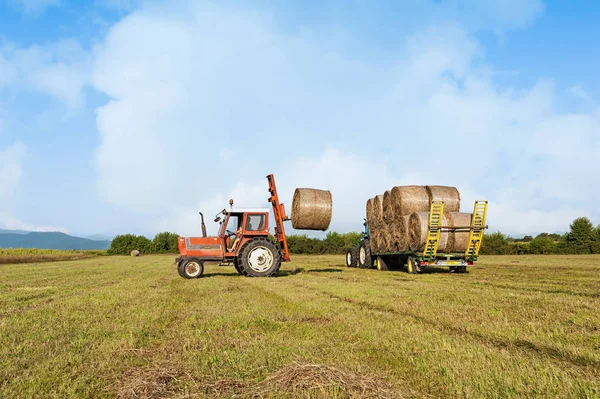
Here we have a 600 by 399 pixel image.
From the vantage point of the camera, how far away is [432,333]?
5.14 meters

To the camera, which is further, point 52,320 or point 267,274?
A: point 267,274

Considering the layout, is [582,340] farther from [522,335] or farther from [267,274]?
[267,274]

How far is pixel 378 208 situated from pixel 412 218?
339cm

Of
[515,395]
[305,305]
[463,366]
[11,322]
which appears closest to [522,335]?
[463,366]

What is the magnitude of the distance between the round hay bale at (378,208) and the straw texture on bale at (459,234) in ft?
13.2

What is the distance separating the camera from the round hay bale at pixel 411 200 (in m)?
16.6

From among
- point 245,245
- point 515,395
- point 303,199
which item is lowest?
point 515,395

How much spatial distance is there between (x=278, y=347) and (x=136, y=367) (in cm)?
140

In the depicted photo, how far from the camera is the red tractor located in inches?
584

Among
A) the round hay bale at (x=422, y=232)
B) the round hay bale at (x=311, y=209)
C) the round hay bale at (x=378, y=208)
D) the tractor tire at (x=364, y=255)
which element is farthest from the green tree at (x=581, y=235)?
the round hay bale at (x=311, y=209)

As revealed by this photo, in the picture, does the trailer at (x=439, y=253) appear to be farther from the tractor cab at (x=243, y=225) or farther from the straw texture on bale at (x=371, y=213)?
the tractor cab at (x=243, y=225)

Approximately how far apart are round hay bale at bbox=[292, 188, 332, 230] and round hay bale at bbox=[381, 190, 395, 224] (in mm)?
3494

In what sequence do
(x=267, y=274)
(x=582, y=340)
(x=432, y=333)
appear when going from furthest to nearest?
1. (x=267, y=274)
2. (x=432, y=333)
3. (x=582, y=340)

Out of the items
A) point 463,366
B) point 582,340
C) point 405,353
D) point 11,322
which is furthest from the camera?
point 11,322
